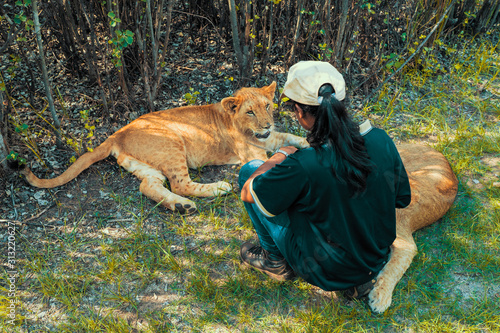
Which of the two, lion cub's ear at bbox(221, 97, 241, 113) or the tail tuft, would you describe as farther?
lion cub's ear at bbox(221, 97, 241, 113)

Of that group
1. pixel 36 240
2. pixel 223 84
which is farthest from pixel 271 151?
pixel 36 240

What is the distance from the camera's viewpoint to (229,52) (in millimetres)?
5273

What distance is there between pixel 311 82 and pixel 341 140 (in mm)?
319

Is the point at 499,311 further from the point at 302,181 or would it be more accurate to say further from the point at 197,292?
the point at 197,292

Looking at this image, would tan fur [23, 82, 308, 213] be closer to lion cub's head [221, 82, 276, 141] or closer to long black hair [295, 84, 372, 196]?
lion cub's head [221, 82, 276, 141]

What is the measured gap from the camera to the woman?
6.06 ft

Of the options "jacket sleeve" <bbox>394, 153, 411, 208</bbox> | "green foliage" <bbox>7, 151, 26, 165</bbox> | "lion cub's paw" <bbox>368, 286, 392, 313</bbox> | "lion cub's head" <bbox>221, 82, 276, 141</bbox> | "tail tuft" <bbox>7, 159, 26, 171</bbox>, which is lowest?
"lion cub's paw" <bbox>368, 286, 392, 313</bbox>

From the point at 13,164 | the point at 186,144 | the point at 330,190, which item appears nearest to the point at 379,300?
the point at 330,190

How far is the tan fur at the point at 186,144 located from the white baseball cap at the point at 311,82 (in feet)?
5.84

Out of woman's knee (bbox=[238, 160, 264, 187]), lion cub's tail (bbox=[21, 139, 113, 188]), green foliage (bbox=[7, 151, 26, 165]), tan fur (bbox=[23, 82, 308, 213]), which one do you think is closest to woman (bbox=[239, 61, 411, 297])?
woman's knee (bbox=[238, 160, 264, 187])

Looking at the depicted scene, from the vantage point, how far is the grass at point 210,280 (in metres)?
2.53

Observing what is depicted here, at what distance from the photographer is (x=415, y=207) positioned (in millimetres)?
3037

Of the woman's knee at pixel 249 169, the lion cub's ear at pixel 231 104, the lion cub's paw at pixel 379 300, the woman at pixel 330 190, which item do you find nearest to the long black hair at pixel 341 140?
the woman at pixel 330 190

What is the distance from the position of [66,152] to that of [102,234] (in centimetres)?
122
